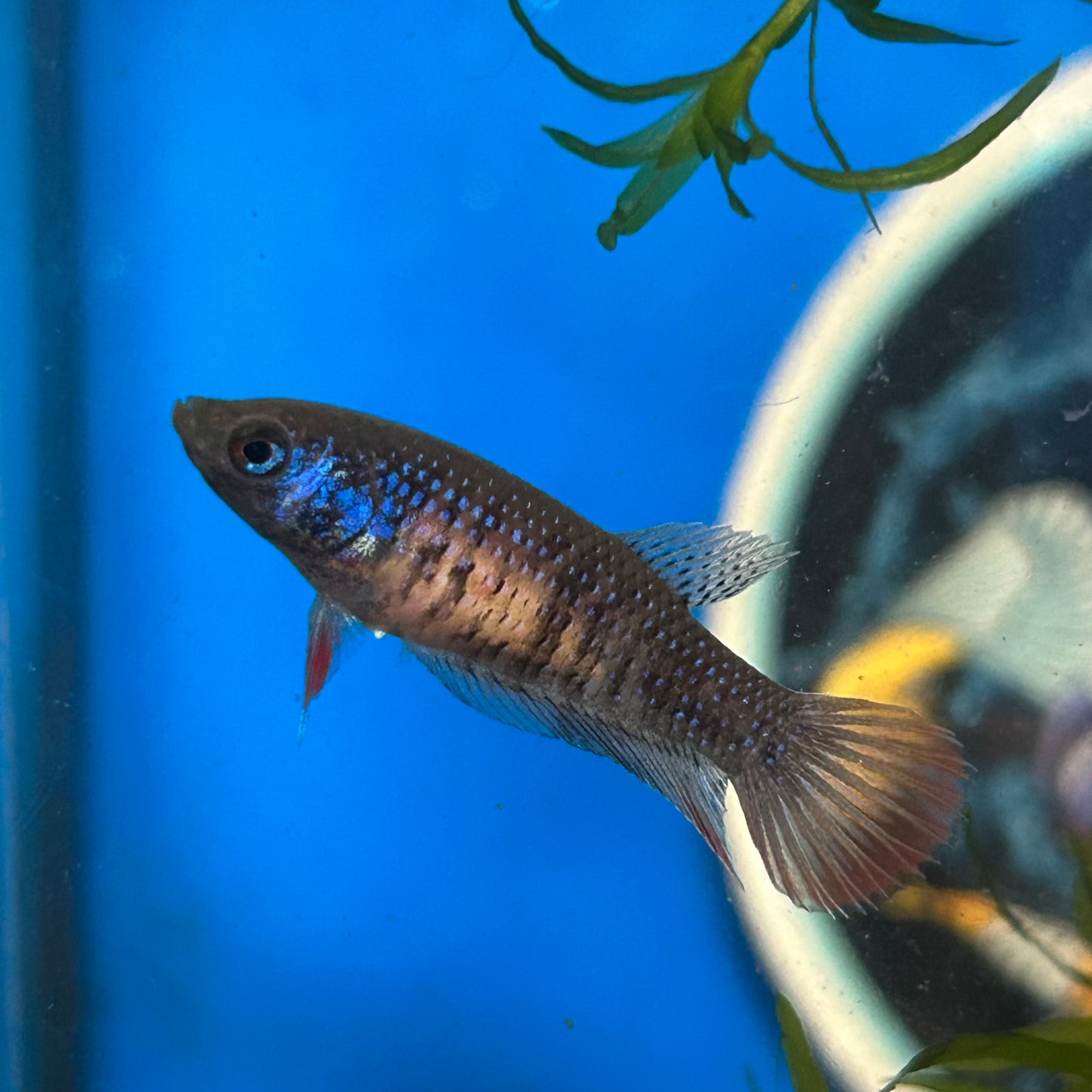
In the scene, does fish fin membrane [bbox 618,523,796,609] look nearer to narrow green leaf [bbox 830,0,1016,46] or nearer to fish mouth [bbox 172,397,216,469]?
fish mouth [bbox 172,397,216,469]

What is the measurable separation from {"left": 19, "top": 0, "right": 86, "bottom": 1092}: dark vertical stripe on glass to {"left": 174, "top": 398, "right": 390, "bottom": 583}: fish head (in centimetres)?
147

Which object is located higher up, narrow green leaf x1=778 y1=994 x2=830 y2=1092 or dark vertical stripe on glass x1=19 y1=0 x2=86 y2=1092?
dark vertical stripe on glass x1=19 y1=0 x2=86 y2=1092

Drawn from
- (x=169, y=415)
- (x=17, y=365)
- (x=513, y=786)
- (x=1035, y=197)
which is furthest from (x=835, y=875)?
(x=17, y=365)

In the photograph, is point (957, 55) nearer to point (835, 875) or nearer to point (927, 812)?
point (927, 812)

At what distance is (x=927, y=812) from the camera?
1.90 m

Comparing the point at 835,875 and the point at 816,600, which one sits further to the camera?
the point at 816,600

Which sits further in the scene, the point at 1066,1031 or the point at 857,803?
the point at 1066,1031

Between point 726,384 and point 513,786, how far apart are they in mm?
1546

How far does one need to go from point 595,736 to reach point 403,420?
1.33 m

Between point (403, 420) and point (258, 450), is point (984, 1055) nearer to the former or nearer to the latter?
point (258, 450)

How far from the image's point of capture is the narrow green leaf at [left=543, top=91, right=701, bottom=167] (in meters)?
1.80

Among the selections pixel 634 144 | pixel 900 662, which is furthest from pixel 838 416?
pixel 634 144

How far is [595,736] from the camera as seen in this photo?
1.84 meters

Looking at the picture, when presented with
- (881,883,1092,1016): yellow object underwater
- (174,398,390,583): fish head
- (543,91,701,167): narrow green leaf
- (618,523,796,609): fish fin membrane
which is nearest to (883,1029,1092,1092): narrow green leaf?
(881,883,1092,1016): yellow object underwater
